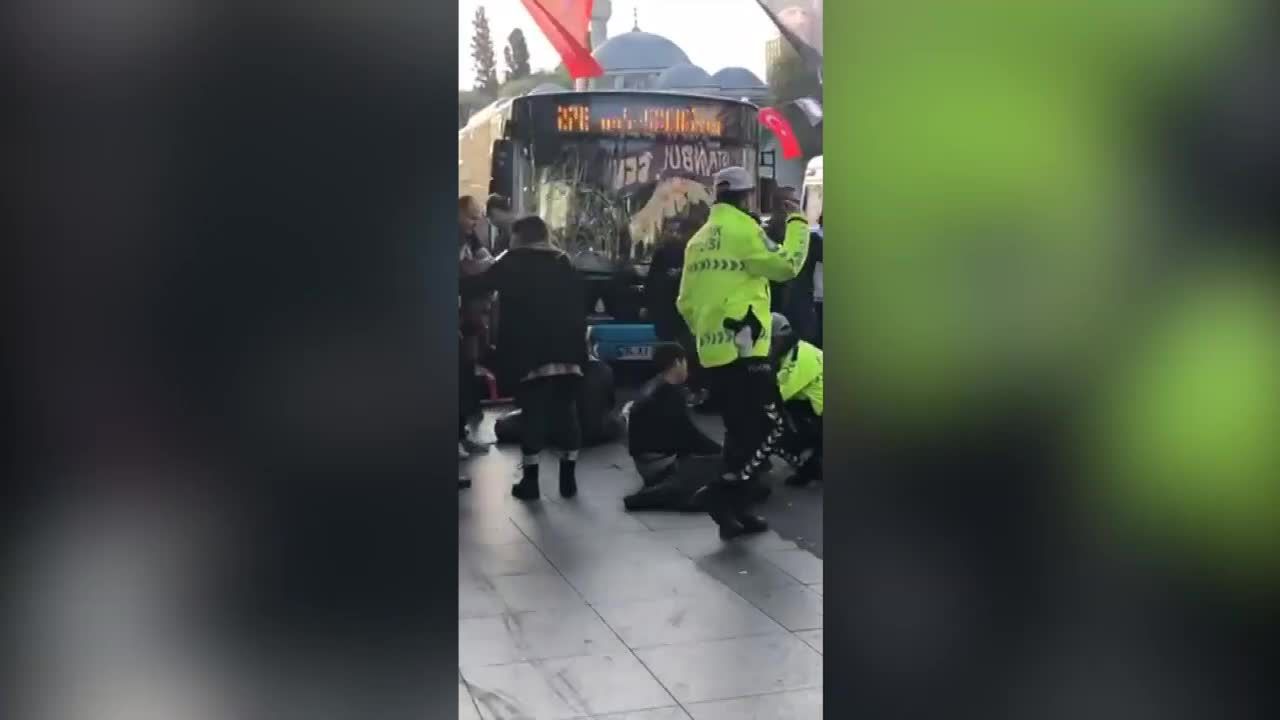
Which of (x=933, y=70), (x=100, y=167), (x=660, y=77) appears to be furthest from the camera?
(x=660, y=77)

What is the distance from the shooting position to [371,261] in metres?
2.18

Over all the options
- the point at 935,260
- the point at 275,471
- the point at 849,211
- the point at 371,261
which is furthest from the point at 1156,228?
the point at 275,471

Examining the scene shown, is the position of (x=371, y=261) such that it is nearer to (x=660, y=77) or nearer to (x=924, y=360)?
(x=924, y=360)

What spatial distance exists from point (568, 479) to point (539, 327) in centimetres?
108

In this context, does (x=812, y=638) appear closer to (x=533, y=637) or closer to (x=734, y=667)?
(x=734, y=667)

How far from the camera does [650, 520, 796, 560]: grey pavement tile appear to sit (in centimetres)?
675

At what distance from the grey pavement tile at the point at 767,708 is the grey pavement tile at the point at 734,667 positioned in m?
0.05

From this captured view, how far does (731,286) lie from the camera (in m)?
6.75

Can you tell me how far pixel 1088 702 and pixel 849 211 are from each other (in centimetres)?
96

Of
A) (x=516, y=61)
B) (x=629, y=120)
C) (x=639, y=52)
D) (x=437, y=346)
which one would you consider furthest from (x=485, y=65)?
(x=437, y=346)

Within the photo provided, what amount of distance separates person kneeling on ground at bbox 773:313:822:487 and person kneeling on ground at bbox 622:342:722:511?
634mm

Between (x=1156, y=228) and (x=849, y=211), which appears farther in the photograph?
(x=849, y=211)

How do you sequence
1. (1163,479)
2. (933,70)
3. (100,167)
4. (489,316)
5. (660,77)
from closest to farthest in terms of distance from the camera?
(100,167), (1163,479), (933,70), (489,316), (660,77)

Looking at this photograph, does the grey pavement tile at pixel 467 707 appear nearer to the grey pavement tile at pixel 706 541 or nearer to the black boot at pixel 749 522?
the grey pavement tile at pixel 706 541
